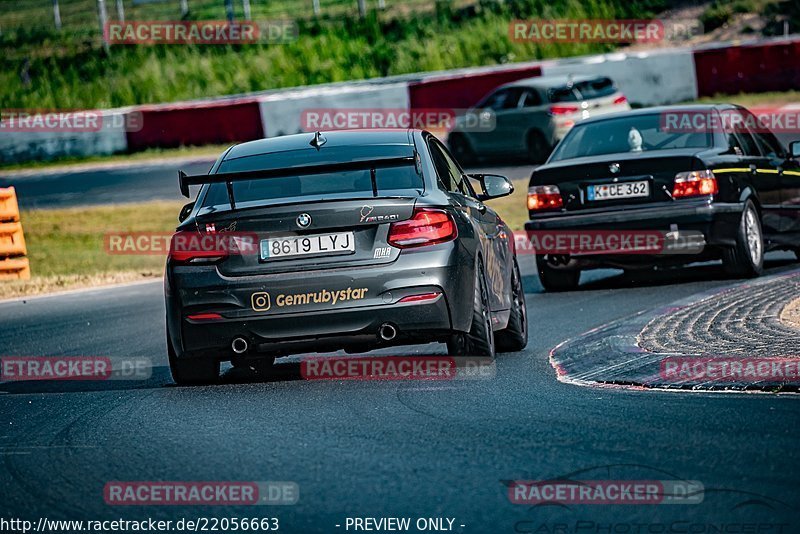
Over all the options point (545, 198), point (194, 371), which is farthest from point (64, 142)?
point (194, 371)

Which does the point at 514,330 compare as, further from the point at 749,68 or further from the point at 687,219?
the point at 749,68

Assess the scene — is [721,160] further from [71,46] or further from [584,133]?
[71,46]

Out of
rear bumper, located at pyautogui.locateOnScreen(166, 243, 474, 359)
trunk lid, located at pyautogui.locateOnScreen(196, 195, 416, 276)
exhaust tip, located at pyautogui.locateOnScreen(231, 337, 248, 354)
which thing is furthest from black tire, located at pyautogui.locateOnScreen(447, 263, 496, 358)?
exhaust tip, located at pyautogui.locateOnScreen(231, 337, 248, 354)

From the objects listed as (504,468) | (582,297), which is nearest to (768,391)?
(504,468)

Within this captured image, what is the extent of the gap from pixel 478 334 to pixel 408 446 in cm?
216

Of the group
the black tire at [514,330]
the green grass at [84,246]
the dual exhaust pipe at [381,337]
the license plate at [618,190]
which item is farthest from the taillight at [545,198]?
the green grass at [84,246]

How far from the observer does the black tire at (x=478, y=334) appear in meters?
8.16

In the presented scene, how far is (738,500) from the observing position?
4.90 meters

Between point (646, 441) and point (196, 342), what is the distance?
291cm

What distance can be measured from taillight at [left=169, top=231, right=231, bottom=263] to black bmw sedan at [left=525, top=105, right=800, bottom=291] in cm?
520

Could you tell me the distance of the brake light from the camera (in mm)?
27109

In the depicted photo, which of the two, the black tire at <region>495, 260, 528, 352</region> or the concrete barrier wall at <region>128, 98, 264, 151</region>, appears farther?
the concrete barrier wall at <region>128, 98, 264, 151</region>

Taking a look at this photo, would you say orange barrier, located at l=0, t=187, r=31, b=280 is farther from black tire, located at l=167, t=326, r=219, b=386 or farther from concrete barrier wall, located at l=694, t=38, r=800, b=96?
concrete barrier wall, located at l=694, t=38, r=800, b=96

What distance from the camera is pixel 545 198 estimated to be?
12.8 metres
